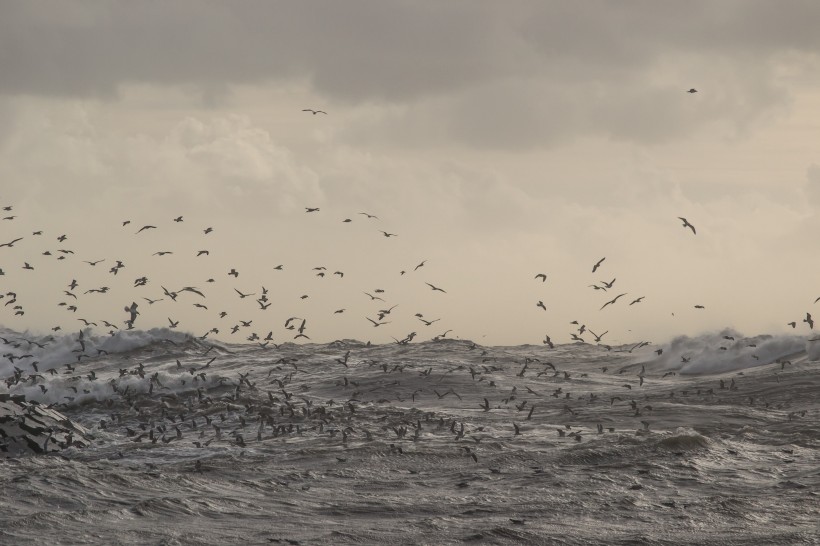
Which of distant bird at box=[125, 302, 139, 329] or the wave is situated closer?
Answer: distant bird at box=[125, 302, 139, 329]

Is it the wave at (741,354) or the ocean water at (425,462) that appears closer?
the ocean water at (425,462)

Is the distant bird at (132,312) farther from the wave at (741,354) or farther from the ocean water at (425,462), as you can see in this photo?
the wave at (741,354)

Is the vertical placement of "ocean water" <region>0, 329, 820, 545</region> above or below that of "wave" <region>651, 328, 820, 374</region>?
below

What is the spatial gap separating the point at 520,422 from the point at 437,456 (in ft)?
16.5

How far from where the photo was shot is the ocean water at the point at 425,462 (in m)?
13.9

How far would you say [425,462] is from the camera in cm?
1909

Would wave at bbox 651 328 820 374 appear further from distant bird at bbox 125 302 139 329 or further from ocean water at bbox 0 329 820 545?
distant bird at bbox 125 302 139 329

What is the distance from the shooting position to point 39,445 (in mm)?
20203

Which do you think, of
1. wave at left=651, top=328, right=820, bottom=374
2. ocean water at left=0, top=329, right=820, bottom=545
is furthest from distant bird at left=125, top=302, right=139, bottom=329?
wave at left=651, top=328, right=820, bottom=374

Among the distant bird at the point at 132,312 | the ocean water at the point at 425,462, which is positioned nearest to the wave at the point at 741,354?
the ocean water at the point at 425,462

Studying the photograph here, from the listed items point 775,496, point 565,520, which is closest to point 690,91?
point 775,496

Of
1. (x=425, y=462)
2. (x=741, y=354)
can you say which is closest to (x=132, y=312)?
(x=425, y=462)

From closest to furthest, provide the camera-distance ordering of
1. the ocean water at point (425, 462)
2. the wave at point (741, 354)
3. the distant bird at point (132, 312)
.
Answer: the ocean water at point (425, 462), the distant bird at point (132, 312), the wave at point (741, 354)

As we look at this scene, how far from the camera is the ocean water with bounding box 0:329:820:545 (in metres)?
13.9
